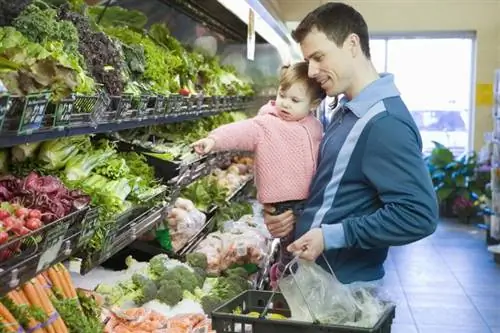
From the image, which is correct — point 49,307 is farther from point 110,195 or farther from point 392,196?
point 392,196

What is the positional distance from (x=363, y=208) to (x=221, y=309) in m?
0.71

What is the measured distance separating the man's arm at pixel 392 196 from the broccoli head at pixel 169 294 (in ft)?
3.07

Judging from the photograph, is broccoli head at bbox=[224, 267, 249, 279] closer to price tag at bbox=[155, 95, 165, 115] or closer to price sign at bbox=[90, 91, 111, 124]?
price tag at bbox=[155, 95, 165, 115]

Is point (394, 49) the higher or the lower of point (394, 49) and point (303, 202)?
the higher

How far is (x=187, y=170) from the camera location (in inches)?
151

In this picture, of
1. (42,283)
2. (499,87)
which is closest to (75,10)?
(42,283)

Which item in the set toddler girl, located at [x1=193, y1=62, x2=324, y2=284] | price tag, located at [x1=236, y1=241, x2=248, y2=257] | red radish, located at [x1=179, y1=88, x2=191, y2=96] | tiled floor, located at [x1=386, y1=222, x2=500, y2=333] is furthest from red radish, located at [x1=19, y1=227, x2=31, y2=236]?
tiled floor, located at [x1=386, y1=222, x2=500, y2=333]

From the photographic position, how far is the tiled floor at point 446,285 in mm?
6430

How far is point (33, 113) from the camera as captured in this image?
1842 millimetres

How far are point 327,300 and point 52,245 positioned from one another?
87 cm

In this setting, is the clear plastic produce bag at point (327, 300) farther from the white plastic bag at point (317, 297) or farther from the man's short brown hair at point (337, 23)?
the man's short brown hair at point (337, 23)

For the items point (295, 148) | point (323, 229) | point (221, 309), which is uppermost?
point (295, 148)

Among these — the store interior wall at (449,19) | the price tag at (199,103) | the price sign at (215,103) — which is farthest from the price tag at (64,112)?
the store interior wall at (449,19)

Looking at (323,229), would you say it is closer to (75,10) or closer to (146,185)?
(146,185)
